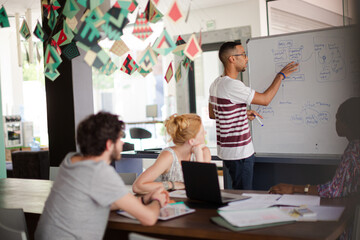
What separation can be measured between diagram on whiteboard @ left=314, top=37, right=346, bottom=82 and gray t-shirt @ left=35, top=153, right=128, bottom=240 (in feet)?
7.91

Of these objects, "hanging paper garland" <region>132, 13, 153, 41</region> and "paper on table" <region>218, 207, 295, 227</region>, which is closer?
"paper on table" <region>218, 207, 295, 227</region>

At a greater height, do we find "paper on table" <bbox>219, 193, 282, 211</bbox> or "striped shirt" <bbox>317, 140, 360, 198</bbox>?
"striped shirt" <bbox>317, 140, 360, 198</bbox>

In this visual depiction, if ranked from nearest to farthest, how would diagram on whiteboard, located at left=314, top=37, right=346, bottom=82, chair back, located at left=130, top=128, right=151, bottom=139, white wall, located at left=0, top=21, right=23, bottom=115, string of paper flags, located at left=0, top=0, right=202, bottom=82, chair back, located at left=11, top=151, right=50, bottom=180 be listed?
1. string of paper flags, located at left=0, top=0, right=202, bottom=82
2. diagram on whiteboard, located at left=314, top=37, right=346, bottom=82
3. chair back, located at left=11, top=151, right=50, bottom=180
4. chair back, located at left=130, top=128, right=151, bottom=139
5. white wall, located at left=0, top=21, right=23, bottom=115

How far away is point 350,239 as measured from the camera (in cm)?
206

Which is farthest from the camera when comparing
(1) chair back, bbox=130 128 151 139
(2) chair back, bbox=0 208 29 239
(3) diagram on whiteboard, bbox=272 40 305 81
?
(1) chair back, bbox=130 128 151 139

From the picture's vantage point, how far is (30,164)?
666 centimetres

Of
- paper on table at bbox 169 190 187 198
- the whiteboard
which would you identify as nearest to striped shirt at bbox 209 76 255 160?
the whiteboard

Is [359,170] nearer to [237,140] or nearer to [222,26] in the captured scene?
[237,140]

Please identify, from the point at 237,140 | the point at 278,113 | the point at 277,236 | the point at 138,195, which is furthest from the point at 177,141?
the point at 278,113

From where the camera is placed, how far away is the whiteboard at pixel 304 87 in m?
3.62

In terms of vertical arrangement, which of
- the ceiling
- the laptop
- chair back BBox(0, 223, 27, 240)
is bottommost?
chair back BBox(0, 223, 27, 240)

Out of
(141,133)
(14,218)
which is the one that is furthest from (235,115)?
(141,133)

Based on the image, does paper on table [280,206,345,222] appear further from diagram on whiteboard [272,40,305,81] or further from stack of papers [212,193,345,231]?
diagram on whiteboard [272,40,305,81]

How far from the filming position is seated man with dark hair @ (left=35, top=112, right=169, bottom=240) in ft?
6.19
